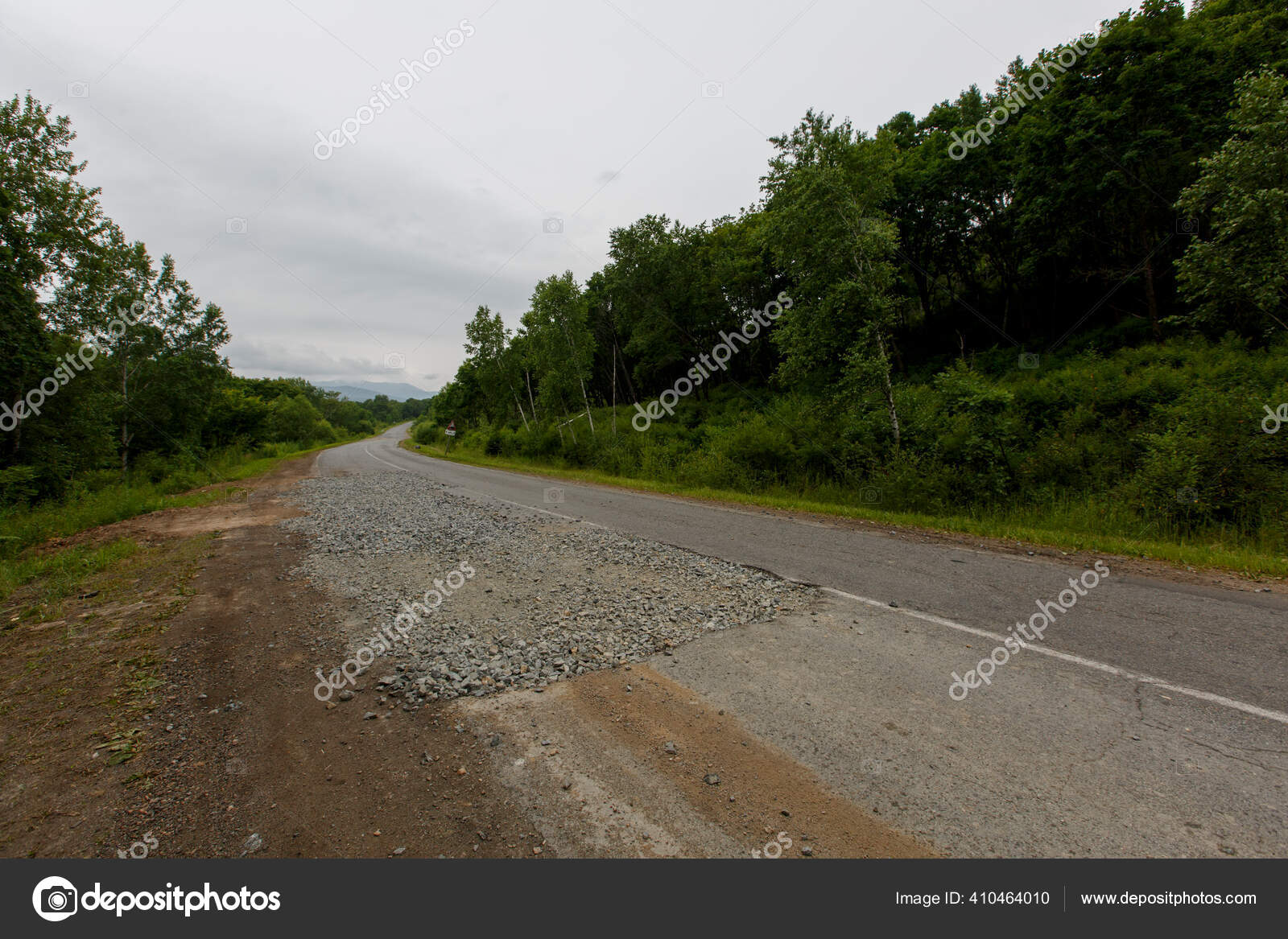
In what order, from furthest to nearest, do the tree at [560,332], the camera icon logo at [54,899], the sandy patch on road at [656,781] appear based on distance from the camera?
the tree at [560,332] < the sandy patch on road at [656,781] < the camera icon logo at [54,899]

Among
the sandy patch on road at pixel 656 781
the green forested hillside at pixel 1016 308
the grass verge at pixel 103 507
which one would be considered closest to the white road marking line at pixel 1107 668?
the sandy patch on road at pixel 656 781

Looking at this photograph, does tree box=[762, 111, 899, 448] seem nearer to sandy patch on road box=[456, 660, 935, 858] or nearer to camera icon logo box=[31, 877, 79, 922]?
sandy patch on road box=[456, 660, 935, 858]

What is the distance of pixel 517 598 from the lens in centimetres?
586

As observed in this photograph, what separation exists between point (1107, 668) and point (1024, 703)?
3.63ft

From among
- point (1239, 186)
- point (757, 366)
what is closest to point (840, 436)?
point (1239, 186)

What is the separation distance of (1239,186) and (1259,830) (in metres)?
16.4

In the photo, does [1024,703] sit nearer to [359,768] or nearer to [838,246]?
[359,768]

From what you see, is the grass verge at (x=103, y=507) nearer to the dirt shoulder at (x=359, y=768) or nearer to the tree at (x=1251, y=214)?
the dirt shoulder at (x=359, y=768)

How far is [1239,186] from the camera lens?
11.5 metres

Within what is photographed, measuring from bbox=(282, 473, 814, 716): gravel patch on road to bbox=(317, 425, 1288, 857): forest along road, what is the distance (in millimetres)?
358

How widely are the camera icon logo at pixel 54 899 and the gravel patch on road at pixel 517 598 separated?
64.1 inches

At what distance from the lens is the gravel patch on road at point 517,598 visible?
4.27 meters

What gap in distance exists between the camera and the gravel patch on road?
168 inches

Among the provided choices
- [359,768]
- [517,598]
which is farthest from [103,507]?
[359,768]
